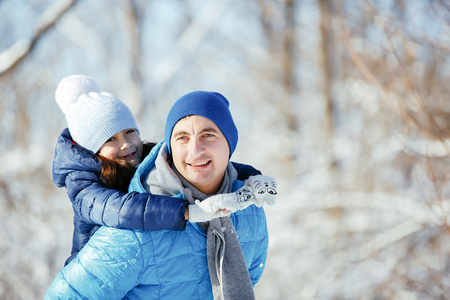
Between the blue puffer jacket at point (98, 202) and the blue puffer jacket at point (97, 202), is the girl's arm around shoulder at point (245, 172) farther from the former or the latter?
the blue puffer jacket at point (97, 202)

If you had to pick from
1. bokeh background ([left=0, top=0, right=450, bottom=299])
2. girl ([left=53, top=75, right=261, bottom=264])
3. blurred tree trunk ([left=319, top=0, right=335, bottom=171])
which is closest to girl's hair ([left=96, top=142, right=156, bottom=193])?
girl ([left=53, top=75, right=261, bottom=264])

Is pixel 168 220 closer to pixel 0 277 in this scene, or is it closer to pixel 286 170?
pixel 0 277

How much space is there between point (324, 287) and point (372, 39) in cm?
386

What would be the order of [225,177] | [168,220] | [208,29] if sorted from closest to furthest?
[168,220] → [225,177] → [208,29]

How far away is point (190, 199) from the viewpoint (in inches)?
59.2

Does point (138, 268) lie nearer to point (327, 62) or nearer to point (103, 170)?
point (103, 170)

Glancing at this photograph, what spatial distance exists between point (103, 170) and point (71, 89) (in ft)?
1.93

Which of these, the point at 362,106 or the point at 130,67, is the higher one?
the point at 130,67

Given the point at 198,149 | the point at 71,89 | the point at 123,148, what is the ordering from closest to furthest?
1. the point at 198,149
2. the point at 123,148
3. the point at 71,89

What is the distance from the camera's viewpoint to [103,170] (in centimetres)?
172

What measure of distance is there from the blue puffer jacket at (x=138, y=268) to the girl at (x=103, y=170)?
0.23ft

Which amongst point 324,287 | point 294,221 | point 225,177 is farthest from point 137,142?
point 294,221

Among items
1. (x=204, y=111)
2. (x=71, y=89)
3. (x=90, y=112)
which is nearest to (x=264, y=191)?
(x=204, y=111)

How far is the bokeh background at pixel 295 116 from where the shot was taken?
347cm
